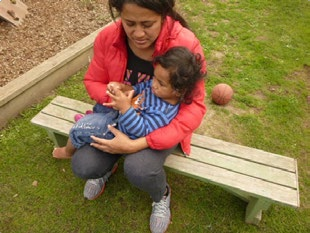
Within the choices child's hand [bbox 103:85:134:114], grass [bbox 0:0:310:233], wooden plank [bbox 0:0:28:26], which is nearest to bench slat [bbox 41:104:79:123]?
grass [bbox 0:0:310:233]

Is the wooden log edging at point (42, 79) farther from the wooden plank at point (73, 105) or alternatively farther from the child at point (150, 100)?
the child at point (150, 100)

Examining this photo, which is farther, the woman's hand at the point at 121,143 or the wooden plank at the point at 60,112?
the wooden plank at the point at 60,112

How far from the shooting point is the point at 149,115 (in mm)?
2086

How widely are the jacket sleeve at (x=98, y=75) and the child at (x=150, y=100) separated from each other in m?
0.15

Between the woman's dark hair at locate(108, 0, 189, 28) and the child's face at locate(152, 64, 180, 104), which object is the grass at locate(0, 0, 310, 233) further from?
the woman's dark hair at locate(108, 0, 189, 28)

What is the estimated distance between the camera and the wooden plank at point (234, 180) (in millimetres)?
2141

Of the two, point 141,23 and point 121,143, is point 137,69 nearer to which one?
point 141,23

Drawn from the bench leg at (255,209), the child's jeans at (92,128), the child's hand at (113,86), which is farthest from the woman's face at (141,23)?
the bench leg at (255,209)

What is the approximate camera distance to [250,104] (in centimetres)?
372

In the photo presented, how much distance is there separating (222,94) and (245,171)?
4.72 ft

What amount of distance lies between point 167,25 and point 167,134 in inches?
29.6

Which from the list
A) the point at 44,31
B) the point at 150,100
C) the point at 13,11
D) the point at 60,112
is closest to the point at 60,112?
the point at 60,112

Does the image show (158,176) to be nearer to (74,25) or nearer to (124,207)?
(124,207)

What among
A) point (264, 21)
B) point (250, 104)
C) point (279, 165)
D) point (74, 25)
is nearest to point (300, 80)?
point (250, 104)
